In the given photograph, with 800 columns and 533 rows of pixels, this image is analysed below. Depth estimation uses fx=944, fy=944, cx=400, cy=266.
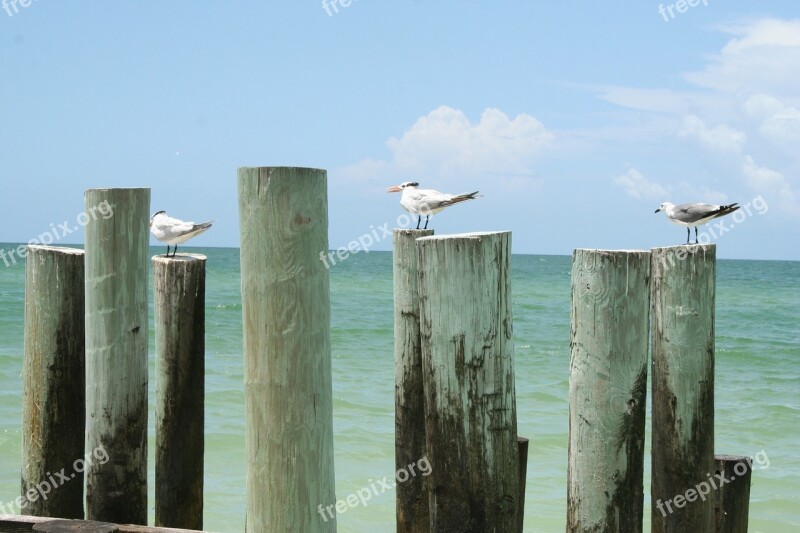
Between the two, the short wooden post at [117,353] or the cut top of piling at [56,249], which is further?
the cut top of piling at [56,249]

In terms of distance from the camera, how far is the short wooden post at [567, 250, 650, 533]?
14.9 feet

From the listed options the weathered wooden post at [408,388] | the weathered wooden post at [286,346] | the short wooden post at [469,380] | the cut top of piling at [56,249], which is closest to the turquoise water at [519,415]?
the weathered wooden post at [408,388]

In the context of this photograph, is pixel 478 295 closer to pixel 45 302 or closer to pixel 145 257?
pixel 145 257

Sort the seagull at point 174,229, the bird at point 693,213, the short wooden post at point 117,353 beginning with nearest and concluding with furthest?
the short wooden post at point 117,353 → the seagull at point 174,229 → the bird at point 693,213

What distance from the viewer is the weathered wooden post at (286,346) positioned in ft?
10.9

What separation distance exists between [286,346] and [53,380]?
282 cm

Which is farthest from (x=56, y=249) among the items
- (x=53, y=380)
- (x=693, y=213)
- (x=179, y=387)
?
(x=693, y=213)

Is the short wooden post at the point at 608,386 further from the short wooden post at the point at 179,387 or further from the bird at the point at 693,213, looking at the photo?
the bird at the point at 693,213

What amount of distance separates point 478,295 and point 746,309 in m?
35.1

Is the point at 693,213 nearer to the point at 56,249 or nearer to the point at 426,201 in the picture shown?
the point at 426,201

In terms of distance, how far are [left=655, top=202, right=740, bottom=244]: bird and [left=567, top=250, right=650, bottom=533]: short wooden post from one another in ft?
13.0

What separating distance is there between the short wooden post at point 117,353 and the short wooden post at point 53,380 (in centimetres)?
33

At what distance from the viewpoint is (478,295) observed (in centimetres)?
365

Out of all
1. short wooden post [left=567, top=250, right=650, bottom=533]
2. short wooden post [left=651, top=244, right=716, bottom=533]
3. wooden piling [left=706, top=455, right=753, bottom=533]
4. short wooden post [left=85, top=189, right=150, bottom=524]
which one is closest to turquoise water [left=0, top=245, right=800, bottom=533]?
wooden piling [left=706, top=455, right=753, bottom=533]
